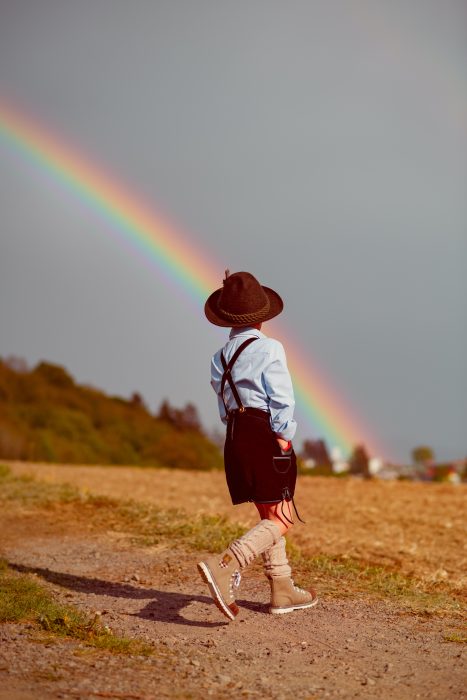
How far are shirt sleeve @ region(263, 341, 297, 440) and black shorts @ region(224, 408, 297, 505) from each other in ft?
0.32

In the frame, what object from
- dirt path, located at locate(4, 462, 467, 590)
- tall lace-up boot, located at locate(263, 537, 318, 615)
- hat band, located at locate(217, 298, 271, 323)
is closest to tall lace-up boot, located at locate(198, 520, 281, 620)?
tall lace-up boot, located at locate(263, 537, 318, 615)

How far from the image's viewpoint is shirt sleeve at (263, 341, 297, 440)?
606 cm

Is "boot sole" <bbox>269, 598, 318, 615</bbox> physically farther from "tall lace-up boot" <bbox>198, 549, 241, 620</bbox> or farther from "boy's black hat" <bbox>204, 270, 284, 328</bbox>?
"boy's black hat" <bbox>204, 270, 284, 328</bbox>

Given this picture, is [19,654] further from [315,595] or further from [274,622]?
[315,595]

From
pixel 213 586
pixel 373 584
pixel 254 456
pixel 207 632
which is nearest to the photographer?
pixel 213 586

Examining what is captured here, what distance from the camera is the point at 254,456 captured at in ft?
20.3

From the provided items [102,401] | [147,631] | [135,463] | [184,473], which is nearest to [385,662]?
[147,631]

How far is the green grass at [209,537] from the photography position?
7.38 meters

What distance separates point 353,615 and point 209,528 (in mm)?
3449

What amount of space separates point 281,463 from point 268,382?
0.56m

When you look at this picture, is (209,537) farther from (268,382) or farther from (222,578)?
(268,382)

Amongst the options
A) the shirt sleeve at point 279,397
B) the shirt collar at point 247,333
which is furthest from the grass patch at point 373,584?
the shirt collar at point 247,333

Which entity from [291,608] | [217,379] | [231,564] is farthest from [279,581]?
[217,379]

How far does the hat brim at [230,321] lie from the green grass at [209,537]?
2314mm
